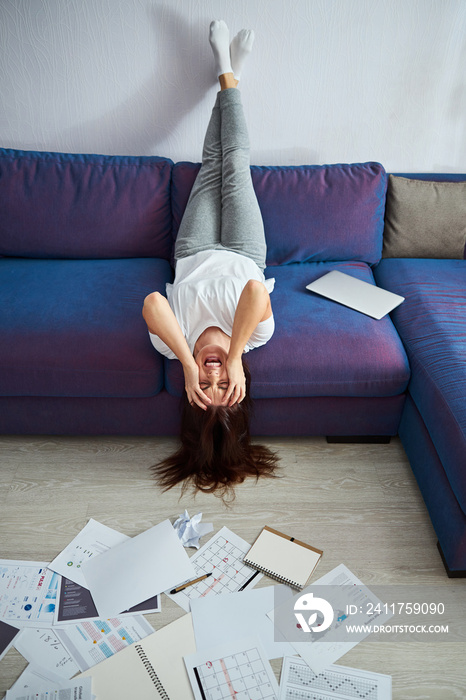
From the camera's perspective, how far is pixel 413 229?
2377mm

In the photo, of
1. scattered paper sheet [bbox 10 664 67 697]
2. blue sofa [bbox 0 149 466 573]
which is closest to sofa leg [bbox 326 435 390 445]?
blue sofa [bbox 0 149 466 573]

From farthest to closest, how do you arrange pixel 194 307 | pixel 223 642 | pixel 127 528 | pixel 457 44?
pixel 457 44 < pixel 194 307 < pixel 127 528 < pixel 223 642

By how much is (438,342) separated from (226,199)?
1.02 meters

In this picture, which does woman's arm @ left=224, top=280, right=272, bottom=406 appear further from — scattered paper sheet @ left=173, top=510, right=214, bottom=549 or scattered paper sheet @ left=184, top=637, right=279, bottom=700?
scattered paper sheet @ left=184, top=637, right=279, bottom=700

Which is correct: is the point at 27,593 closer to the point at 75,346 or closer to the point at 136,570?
the point at 136,570

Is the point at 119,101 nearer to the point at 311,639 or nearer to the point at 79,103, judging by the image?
the point at 79,103

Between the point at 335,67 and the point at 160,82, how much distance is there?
2.55 feet

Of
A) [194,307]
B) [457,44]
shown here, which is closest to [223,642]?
[194,307]

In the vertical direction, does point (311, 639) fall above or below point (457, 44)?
below

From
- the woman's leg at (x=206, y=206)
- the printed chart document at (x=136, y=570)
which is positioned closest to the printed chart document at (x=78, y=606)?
the printed chart document at (x=136, y=570)

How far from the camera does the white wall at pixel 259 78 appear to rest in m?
2.18

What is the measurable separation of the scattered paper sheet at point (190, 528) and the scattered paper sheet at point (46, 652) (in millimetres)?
455

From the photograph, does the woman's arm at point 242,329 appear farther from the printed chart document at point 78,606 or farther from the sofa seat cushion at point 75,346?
the printed chart document at point 78,606

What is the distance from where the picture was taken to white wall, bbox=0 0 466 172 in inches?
85.7
